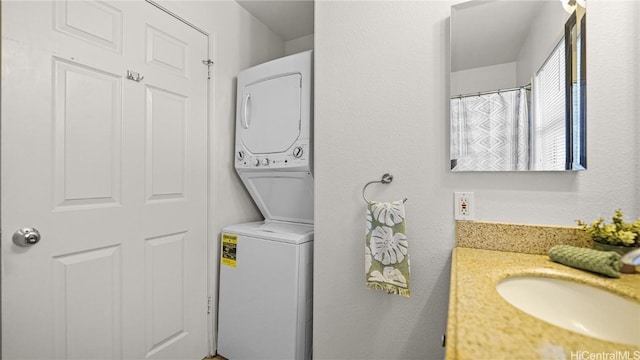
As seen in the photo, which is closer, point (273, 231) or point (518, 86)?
point (518, 86)

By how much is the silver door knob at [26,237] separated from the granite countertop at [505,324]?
1.52 meters

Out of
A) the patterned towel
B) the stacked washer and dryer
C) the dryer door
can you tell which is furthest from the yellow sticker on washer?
the patterned towel

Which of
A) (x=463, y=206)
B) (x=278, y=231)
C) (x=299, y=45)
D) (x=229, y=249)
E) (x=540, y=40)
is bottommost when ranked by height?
(x=229, y=249)

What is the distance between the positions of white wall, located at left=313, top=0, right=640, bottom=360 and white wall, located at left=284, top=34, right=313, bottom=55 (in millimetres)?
988

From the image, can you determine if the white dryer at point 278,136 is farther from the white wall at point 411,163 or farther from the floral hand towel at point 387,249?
the floral hand towel at point 387,249

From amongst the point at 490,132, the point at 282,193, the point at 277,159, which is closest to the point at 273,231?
the point at 282,193

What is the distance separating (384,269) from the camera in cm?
133

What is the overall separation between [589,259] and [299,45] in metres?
2.42

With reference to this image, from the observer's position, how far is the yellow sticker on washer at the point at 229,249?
1884 millimetres

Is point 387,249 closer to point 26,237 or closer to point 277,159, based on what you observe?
point 277,159

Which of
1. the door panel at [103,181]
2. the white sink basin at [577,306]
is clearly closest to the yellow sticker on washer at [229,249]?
the door panel at [103,181]

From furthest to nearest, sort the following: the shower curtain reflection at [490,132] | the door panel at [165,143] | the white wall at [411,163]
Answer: the door panel at [165,143] → the shower curtain reflection at [490,132] → the white wall at [411,163]

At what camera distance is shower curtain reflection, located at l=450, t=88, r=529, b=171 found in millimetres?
1189

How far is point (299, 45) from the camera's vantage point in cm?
261
